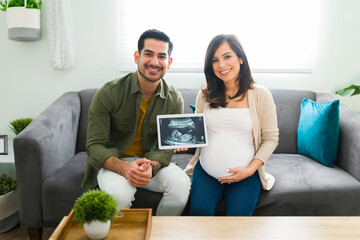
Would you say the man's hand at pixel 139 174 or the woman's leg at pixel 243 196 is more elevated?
the man's hand at pixel 139 174

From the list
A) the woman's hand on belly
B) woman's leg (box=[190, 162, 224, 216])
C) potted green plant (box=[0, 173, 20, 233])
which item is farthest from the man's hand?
potted green plant (box=[0, 173, 20, 233])

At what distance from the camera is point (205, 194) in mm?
1380

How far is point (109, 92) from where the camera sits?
155cm

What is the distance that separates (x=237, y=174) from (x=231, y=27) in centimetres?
126

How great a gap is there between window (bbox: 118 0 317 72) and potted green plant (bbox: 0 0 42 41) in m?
0.57

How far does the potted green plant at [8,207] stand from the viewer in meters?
1.78

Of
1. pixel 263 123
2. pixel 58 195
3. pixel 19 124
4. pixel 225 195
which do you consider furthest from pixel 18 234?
pixel 263 123

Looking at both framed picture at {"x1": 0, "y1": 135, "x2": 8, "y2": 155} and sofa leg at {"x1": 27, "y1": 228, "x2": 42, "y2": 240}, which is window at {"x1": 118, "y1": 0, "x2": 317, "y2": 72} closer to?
framed picture at {"x1": 0, "y1": 135, "x2": 8, "y2": 155}

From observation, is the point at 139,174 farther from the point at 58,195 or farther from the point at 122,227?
the point at 58,195

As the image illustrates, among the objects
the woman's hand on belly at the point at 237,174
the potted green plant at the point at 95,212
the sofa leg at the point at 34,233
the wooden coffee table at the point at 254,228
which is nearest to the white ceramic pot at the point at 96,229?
the potted green plant at the point at 95,212

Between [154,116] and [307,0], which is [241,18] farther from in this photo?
[154,116]

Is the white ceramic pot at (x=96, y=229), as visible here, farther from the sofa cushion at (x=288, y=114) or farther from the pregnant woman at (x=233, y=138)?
the sofa cushion at (x=288, y=114)

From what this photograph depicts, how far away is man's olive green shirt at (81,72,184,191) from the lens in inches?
59.2

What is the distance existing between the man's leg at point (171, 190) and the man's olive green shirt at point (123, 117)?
8 centimetres
